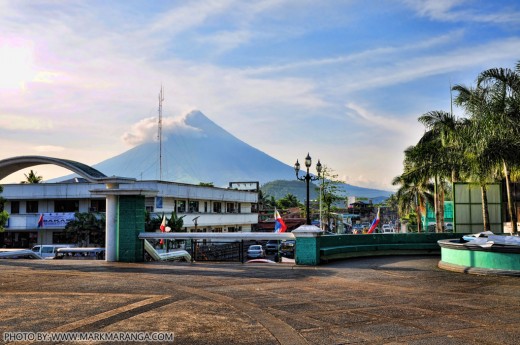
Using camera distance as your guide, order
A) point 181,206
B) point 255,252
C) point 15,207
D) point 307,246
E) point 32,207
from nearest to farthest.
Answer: point 307,246
point 255,252
point 32,207
point 15,207
point 181,206

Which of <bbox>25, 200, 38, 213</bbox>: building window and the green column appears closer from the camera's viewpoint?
the green column

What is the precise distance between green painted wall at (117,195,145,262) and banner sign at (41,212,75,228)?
38.6 metres

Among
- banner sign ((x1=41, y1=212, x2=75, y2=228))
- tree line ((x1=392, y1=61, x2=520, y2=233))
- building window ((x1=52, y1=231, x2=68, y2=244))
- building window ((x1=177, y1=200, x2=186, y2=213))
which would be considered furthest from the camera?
building window ((x1=177, y1=200, x2=186, y2=213))

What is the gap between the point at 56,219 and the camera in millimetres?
53469

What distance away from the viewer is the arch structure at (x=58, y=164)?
1786cm

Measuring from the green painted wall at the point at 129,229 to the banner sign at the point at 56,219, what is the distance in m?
38.6

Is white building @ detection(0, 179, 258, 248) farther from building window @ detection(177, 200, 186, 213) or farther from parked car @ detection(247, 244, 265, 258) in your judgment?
parked car @ detection(247, 244, 265, 258)

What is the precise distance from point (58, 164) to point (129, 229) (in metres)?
4.30

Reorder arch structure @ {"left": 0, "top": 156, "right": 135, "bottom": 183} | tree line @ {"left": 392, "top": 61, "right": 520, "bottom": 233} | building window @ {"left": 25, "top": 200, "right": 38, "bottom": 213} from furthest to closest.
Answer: building window @ {"left": 25, "top": 200, "right": 38, "bottom": 213} < tree line @ {"left": 392, "top": 61, "right": 520, "bottom": 233} < arch structure @ {"left": 0, "top": 156, "right": 135, "bottom": 183}

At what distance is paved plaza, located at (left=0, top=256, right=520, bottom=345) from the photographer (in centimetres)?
724

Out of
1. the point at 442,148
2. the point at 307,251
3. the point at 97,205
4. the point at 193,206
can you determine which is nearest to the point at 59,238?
the point at 97,205

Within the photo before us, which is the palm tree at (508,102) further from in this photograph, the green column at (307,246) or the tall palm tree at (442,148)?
the green column at (307,246)

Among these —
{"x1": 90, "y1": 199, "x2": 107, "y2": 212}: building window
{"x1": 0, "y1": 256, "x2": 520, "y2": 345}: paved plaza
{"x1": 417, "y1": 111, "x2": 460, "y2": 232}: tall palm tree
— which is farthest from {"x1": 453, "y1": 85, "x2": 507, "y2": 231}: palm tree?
{"x1": 90, "y1": 199, "x2": 107, "y2": 212}: building window

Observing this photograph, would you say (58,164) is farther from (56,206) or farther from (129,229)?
(56,206)
